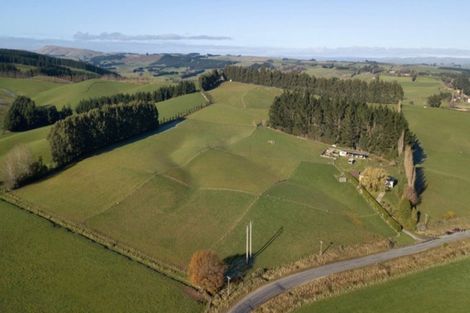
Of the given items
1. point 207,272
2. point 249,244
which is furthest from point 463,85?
point 207,272

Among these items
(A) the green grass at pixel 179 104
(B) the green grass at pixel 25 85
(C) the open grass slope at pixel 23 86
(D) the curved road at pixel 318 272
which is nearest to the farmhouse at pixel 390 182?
(D) the curved road at pixel 318 272

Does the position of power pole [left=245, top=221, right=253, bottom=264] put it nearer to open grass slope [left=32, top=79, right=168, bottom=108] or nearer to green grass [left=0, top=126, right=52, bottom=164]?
green grass [left=0, top=126, right=52, bottom=164]

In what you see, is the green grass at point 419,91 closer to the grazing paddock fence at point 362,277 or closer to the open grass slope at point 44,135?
the open grass slope at point 44,135

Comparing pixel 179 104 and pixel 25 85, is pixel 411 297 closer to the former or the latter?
pixel 179 104

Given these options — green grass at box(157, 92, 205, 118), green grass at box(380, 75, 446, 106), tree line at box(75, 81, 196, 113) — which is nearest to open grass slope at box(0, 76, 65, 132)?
tree line at box(75, 81, 196, 113)

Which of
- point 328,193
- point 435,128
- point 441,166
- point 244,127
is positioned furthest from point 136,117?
point 435,128

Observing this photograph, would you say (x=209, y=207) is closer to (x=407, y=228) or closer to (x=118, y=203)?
(x=118, y=203)
